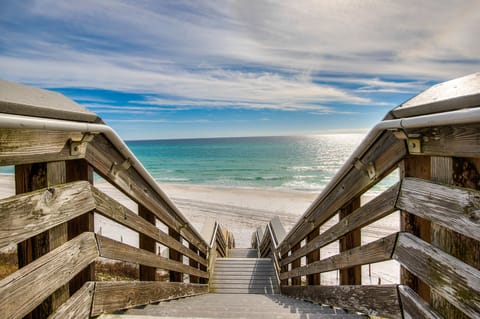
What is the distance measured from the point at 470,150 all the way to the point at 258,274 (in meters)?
5.48

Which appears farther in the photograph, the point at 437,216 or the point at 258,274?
the point at 258,274

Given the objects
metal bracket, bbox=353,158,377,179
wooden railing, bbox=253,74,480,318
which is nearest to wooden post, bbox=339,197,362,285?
wooden railing, bbox=253,74,480,318

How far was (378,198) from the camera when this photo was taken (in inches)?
66.8

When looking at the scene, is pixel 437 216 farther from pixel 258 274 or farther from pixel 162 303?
Result: pixel 258 274

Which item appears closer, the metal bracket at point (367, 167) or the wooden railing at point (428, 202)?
the wooden railing at point (428, 202)

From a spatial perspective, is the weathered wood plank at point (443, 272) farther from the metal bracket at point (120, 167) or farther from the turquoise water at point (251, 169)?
the turquoise water at point (251, 169)

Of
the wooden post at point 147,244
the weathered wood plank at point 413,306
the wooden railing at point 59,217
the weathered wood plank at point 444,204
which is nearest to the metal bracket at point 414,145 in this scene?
the weathered wood plank at point 444,204

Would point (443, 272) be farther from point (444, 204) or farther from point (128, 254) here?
point (128, 254)

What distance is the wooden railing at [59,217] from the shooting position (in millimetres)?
1040

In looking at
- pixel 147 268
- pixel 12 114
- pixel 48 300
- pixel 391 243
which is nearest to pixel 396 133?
pixel 391 243

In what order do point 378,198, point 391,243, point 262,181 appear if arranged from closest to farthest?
1. point 391,243
2. point 378,198
3. point 262,181

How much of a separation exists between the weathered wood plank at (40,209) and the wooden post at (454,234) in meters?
1.56

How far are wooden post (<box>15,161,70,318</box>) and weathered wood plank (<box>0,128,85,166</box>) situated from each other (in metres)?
0.05

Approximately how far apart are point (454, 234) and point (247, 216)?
53.4ft
